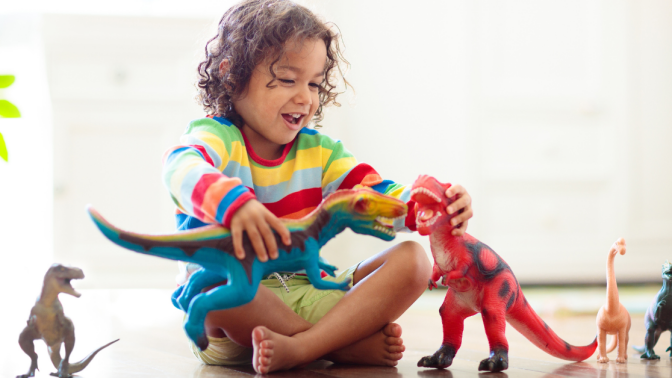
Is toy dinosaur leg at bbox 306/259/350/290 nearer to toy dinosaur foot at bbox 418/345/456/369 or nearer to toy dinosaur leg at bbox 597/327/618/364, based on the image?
toy dinosaur foot at bbox 418/345/456/369

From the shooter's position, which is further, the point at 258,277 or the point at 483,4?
the point at 483,4

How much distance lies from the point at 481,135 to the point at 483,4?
50 cm

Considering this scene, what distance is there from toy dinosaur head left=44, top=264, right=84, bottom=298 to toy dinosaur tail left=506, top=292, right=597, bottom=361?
580 millimetres

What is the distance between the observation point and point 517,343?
4.11 ft

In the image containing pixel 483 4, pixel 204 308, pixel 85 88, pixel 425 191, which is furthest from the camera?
pixel 483 4

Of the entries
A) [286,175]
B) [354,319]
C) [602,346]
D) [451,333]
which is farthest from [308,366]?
[602,346]

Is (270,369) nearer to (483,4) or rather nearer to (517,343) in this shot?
(517,343)

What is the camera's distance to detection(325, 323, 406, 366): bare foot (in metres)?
0.94

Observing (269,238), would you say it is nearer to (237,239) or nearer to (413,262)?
(237,239)

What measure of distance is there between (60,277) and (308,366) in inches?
14.5

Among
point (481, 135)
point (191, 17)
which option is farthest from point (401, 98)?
point (191, 17)

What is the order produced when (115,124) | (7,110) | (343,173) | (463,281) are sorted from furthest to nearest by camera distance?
(115,124) < (343,173) < (463,281) < (7,110)

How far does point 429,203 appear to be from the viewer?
84cm

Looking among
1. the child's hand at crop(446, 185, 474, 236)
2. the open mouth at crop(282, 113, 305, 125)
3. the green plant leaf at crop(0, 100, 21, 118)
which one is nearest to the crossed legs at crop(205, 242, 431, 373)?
the child's hand at crop(446, 185, 474, 236)
